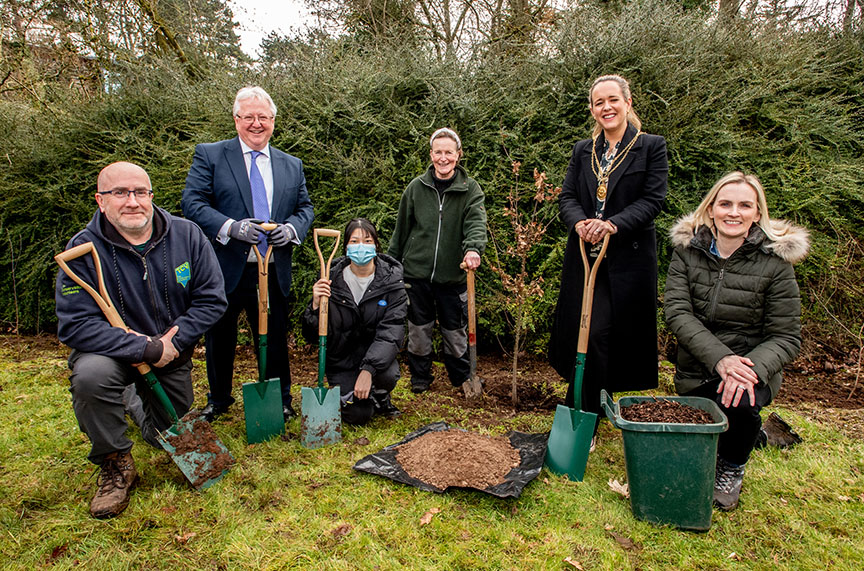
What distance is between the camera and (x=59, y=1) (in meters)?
7.71

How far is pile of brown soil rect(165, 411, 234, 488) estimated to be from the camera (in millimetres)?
2682

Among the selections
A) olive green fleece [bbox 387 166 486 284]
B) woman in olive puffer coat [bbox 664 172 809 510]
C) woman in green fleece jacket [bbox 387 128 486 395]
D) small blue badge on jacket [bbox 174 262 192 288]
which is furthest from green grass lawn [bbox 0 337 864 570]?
olive green fleece [bbox 387 166 486 284]

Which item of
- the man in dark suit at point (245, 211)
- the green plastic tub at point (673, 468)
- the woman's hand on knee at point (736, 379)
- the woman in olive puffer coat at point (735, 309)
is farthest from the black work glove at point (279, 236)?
the woman's hand on knee at point (736, 379)

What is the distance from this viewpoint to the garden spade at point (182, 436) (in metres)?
2.57

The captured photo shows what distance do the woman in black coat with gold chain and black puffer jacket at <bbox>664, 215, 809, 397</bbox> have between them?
191 mm

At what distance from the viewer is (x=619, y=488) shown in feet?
9.07

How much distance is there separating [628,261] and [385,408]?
199cm

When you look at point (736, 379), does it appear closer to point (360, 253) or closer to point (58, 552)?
point (360, 253)

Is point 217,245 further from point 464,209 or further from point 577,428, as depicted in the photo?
point 577,428

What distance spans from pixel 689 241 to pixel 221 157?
295 centimetres

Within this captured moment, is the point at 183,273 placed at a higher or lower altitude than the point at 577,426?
higher

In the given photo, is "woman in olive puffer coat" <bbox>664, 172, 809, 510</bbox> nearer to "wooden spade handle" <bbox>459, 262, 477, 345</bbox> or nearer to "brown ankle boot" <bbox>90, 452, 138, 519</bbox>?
"wooden spade handle" <bbox>459, 262, 477, 345</bbox>

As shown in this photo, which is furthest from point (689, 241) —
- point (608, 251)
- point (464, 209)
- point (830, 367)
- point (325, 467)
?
point (830, 367)

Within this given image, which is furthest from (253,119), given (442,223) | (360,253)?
(442,223)
